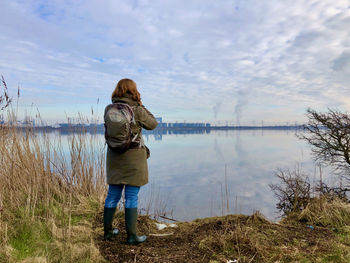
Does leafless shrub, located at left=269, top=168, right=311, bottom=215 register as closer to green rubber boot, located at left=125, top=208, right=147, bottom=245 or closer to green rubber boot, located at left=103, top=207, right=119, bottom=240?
green rubber boot, located at left=125, top=208, right=147, bottom=245

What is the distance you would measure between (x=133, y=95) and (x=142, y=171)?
847 millimetres

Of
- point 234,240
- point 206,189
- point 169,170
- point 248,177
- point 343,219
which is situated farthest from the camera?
point 169,170

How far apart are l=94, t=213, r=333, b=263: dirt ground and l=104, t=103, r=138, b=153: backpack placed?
3.52 ft

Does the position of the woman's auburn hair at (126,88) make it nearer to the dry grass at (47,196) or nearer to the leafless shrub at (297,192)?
the dry grass at (47,196)

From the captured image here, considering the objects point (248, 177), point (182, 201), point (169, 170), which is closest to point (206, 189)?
point (182, 201)

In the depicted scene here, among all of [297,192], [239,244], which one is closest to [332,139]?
[297,192]

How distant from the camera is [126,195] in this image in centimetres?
267

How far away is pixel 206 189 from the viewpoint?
407 inches

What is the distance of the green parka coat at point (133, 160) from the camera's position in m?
2.60

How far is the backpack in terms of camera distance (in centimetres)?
252

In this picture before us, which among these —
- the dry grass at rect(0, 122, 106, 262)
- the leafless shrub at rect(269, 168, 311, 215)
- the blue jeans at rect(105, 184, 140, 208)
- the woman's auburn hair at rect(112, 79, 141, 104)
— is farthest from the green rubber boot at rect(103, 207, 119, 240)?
the leafless shrub at rect(269, 168, 311, 215)

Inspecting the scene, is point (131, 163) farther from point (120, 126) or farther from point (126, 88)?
point (126, 88)

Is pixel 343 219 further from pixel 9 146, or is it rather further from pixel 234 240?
pixel 9 146

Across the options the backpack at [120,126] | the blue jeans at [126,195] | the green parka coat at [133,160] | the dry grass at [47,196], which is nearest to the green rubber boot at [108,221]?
the blue jeans at [126,195]
